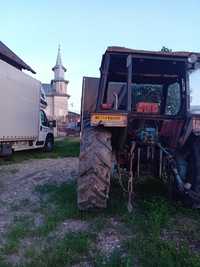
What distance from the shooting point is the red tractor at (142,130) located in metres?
4.52

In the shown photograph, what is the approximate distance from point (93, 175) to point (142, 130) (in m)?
1.30

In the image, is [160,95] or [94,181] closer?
[94,181]

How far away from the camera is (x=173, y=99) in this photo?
19.4ft

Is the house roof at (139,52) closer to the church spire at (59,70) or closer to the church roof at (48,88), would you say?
the church roof at (48,88)

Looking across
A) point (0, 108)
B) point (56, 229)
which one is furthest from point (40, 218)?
point (0, 108)

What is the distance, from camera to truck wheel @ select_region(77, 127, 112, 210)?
451 centimetres

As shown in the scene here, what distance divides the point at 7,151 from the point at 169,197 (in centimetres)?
829

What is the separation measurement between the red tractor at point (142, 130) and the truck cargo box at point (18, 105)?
260 inches

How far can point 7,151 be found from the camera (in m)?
12.1

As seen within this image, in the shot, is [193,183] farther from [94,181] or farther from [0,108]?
[0,108]

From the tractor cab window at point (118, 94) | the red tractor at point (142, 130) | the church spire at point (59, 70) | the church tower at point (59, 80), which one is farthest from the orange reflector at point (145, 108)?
the church spire at point (59, 70)

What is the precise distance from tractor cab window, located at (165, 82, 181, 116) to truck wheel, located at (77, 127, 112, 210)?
1.67 m

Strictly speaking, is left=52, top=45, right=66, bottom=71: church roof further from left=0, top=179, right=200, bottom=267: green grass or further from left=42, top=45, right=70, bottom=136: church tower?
left=0, top=179, right=200, bottom=267: green grass

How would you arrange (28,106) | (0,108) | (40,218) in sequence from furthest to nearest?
(28,106), (0,108), (40,218)
